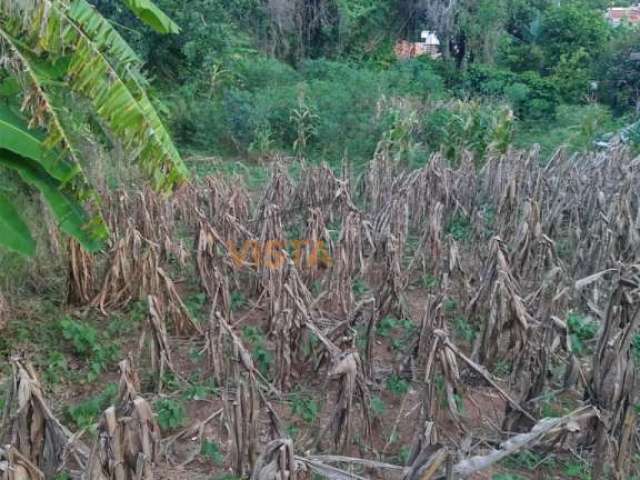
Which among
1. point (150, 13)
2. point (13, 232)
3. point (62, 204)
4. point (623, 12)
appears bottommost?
point (13, 232)

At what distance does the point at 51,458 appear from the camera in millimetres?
3215

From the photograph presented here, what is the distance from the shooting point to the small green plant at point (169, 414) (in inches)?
162

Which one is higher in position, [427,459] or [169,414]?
[427,459]

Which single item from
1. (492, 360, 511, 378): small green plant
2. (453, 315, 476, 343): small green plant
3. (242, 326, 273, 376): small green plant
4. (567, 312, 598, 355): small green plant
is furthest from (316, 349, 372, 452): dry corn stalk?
(567, 312, 598, 355): small green plant

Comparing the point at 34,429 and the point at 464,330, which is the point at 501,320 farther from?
the point at 34,429

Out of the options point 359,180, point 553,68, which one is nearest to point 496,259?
point 359,180

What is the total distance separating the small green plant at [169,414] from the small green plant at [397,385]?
1.33m

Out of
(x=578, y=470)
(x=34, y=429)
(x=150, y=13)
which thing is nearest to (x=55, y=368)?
(x=34, y=429)

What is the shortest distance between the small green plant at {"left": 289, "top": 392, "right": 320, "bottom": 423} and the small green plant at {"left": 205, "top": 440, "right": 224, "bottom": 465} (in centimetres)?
58

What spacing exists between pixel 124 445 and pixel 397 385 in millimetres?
2056

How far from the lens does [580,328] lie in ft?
17.0

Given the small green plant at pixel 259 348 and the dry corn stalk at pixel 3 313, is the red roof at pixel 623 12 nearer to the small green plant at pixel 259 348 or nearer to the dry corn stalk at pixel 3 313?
the small green plant at pixel 259 348

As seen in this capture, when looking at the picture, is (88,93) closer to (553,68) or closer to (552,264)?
(552,264)
